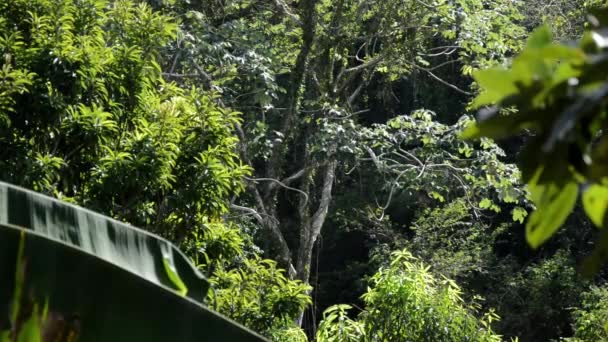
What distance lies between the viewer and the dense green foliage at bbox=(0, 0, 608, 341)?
42.8 inches

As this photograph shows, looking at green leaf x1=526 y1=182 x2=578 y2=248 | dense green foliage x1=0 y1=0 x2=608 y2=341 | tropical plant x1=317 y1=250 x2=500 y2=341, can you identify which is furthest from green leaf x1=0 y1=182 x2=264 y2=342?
tropical plant x1=317 y1=250 x2=500 y2=341

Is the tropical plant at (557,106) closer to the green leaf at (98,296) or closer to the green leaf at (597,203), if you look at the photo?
the green leaf at (597,203)

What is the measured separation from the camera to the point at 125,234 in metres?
2.45

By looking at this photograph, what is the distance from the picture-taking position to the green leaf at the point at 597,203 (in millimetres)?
1075

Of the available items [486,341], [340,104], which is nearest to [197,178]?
[486,341]

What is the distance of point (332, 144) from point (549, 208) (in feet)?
28.4

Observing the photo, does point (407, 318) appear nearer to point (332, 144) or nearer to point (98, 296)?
point (332, 144)

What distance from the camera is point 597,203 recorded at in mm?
1093

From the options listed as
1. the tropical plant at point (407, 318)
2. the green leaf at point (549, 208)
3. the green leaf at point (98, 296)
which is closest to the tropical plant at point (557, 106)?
the green leaf at point (549, 208)

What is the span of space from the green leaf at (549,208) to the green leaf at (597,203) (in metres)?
0.02

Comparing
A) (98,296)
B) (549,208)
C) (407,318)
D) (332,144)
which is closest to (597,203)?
(549,208)

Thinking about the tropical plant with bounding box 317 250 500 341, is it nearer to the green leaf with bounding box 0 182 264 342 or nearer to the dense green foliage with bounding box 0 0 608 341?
the dense green foliage with bounding box 0 0 608 341

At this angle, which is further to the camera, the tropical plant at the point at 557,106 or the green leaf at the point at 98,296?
the green leaf at the point at 98,296

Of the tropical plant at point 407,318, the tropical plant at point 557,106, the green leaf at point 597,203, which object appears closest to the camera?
the tropical plant at point 557,106
